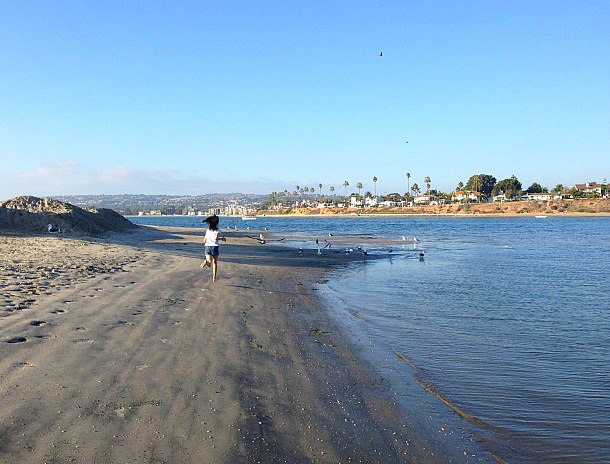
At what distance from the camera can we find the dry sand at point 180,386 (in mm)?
4414

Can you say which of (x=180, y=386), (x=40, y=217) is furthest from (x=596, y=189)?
(x=180, y=386)

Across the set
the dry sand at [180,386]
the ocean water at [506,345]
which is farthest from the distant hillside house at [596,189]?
the dry sand at [180,386]

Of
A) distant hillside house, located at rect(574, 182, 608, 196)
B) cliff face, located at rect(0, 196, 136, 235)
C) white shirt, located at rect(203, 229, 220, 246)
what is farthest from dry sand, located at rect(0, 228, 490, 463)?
distant hillside house, located at rect(574, 182, 608, 196)

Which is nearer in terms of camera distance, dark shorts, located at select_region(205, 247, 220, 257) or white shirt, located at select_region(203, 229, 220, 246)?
white shirt, located at select_region(203, 229, 220, 246)

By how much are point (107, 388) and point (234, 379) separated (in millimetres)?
1607

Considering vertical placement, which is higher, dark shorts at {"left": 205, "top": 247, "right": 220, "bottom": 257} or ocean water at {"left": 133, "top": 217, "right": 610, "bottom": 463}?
dark shorts at {"left": 205, "top": 247, "right": 220, "bottom": 257}

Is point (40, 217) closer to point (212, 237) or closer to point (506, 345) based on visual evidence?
point (212, 237)

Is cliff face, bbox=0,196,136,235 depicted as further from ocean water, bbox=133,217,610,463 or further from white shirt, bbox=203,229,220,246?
ocean water, bbox=133,217,610,463

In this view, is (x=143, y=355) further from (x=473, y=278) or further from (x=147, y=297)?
(x=473, y=278)

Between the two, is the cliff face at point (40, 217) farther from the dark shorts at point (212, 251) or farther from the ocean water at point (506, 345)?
the ocean water at point (506, 345)

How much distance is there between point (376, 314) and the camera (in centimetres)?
1259

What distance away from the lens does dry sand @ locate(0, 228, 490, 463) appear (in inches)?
174

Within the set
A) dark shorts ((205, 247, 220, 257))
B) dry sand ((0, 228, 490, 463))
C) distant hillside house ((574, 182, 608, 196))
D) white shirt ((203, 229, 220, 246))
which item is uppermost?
distant hillside house ((574, 182, 608, 196))

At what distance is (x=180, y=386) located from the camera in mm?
5770
